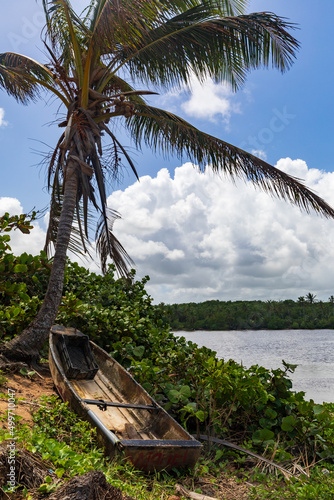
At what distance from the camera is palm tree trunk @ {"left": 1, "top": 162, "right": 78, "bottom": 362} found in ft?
20.3

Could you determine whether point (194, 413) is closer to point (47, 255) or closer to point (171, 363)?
point (171, 363)

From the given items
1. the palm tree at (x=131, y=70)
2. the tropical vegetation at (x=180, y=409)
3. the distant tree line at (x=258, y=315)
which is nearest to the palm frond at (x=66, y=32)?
the palm tree at (x=131, y=70)

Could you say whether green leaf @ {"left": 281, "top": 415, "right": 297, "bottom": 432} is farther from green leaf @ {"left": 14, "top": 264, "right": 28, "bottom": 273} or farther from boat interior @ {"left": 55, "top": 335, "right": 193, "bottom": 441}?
green leaf @ {"left": 14, "top": 264, "right": 28, "bottom": 273}

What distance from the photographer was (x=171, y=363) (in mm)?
6371

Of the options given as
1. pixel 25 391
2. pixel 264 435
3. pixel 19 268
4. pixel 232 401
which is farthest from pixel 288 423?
pixel 19 268

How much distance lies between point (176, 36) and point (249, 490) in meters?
6.84

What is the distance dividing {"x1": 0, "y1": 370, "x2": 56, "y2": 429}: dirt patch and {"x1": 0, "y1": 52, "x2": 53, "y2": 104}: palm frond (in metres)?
5.19

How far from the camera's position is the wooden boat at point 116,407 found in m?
3.86

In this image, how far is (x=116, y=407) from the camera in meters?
5.20

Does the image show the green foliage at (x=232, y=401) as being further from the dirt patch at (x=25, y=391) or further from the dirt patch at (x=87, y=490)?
the dirt patch at (x=87, y=490)

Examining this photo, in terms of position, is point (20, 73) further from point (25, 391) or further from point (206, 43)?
point (25, 391)

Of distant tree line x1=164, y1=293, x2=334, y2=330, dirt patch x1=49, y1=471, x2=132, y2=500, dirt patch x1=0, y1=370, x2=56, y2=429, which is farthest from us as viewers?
distant tree line x1=164, y1=293, x2=334, y2=330

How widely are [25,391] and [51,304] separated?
1.61 m

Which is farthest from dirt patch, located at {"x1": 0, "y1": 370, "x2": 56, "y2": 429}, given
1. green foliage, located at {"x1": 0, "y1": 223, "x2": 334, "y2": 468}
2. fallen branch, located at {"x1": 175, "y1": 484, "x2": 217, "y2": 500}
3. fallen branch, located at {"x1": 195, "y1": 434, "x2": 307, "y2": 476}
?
fallen branch, located at {"x1": 195, "y1": 434, "x2": 307, "y2": 476}
